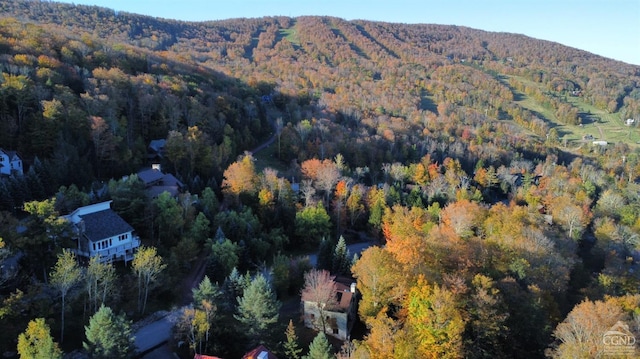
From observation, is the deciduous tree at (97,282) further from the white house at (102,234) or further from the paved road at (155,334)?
the white house at (102,234)

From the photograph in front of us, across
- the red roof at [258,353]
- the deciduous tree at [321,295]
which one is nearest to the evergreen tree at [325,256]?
the deciduous tree at [321,295]

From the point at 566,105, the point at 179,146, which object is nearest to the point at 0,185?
the point at 179,146

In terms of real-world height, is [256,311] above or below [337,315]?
above

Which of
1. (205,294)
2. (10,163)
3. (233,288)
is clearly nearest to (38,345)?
(205,294)

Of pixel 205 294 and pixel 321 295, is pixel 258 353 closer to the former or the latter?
pixel 205 294

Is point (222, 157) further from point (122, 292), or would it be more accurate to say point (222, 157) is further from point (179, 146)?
point (122, 292)

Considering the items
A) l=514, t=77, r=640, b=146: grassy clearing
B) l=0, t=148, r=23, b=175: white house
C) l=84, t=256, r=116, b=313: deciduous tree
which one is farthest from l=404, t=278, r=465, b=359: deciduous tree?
l=514, t=77, r=640, b=146: grassy clearing

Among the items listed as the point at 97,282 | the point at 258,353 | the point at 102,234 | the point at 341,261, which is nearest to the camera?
the point at 258,353
